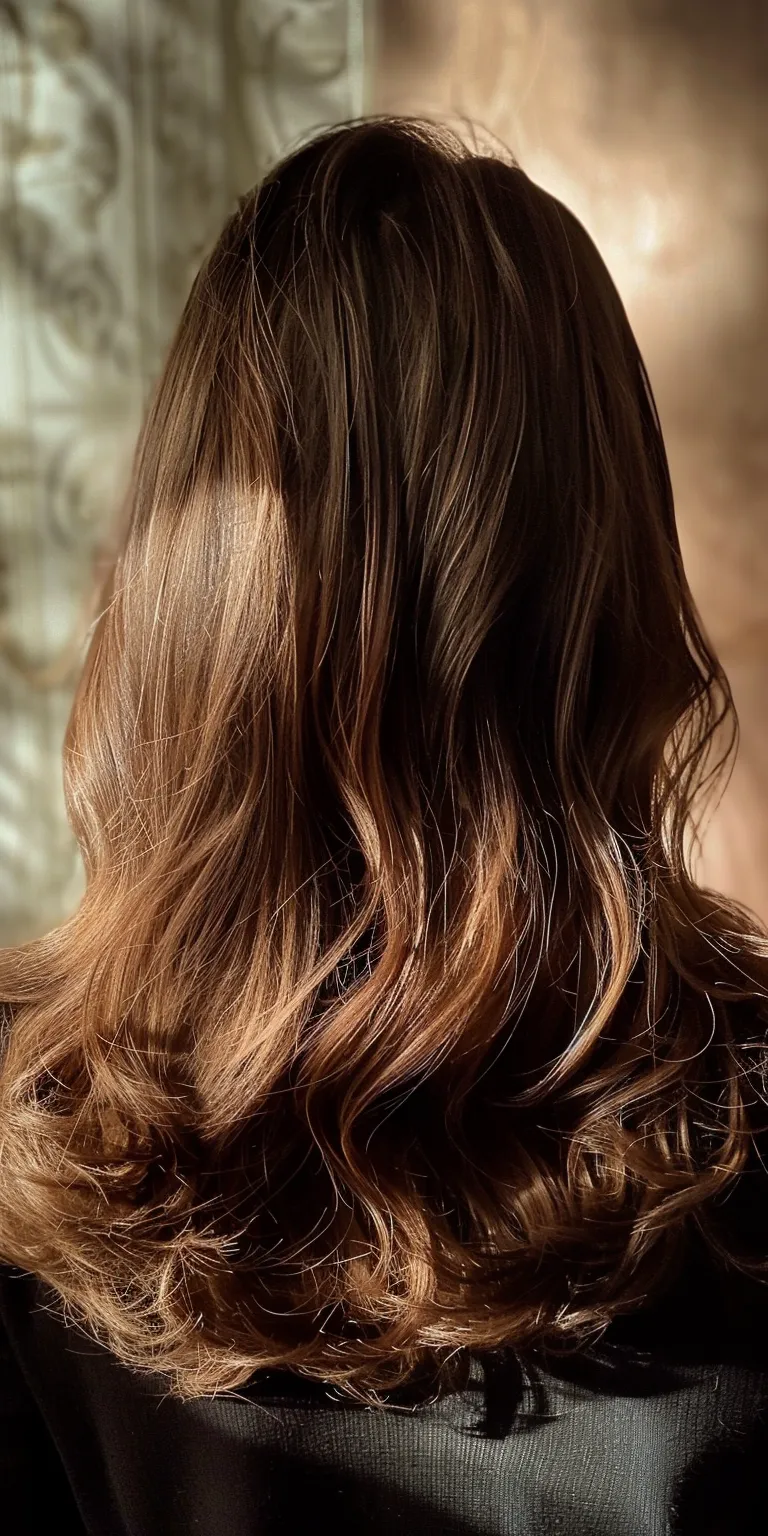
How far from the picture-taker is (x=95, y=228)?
2.51 feet

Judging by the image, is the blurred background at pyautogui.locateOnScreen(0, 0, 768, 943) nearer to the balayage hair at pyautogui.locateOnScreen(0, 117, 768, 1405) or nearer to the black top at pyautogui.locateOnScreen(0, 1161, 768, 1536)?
the balayage hair at pyautogui.locateOnScreen(0, 117, 768, 1405)

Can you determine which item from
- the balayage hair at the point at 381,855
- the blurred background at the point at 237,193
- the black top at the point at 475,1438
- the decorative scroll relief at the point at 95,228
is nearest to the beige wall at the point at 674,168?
the blurred background at the point at 237,193

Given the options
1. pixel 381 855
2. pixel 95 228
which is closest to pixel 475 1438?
pixel 381 855

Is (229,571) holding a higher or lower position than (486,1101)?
higher

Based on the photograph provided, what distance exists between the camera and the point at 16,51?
72 cm

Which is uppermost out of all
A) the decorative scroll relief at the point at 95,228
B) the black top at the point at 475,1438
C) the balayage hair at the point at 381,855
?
the decorative scroll relief at the point at 95,228

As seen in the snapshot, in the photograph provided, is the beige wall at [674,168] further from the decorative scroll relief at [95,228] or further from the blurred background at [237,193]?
the decorative scroll relief at [95,228]

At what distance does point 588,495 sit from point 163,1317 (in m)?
0.41

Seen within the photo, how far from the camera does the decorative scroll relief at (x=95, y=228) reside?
2.43 feet

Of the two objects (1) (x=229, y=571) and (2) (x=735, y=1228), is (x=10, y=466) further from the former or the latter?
(2) (x=735, y=1228)

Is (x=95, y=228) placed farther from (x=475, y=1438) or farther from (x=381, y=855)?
(x=475, y=1438)

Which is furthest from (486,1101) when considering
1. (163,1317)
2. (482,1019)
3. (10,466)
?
(10,466)

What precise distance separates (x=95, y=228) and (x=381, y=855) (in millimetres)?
615

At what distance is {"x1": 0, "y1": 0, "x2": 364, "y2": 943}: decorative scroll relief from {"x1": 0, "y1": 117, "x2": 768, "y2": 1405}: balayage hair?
1.18 feet
